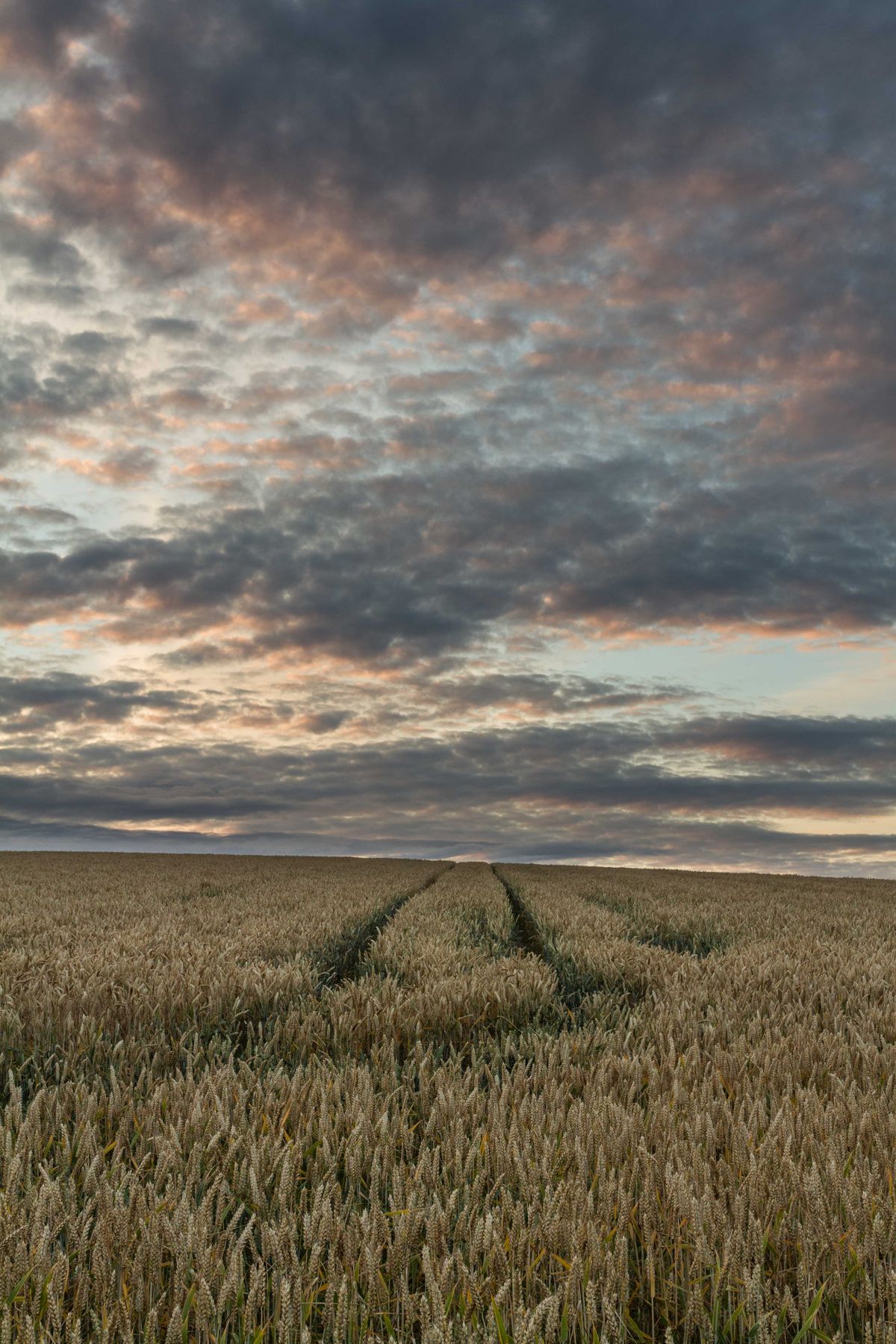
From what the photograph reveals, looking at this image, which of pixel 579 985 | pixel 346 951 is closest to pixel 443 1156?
pixel 579 985

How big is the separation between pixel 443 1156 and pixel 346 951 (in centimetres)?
845

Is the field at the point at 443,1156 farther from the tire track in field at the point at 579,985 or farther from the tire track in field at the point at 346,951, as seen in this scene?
the tire track in field at the point at 346,951

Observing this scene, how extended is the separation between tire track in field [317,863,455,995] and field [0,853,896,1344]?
4.63 feet

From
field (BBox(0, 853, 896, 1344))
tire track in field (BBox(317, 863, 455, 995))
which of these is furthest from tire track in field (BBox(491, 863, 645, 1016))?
tire track in field (BBox(317, 863, 455, 995))

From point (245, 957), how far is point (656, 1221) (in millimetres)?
6737

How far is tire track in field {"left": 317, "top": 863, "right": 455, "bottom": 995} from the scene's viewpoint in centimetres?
922

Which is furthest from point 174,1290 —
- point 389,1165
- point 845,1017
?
point 845,1017

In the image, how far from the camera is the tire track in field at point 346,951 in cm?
922

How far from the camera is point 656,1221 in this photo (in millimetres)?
2623

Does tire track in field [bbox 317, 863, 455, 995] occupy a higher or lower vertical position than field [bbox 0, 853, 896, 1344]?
lower

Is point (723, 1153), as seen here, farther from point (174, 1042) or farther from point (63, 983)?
point (63, 983)

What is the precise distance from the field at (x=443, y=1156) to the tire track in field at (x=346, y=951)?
1.41 metres

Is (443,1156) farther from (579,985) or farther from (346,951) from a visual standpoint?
(346,951)

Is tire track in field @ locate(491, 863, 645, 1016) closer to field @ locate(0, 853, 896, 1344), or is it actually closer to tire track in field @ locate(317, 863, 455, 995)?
field @ locate(0, 853, 896, 1344)
